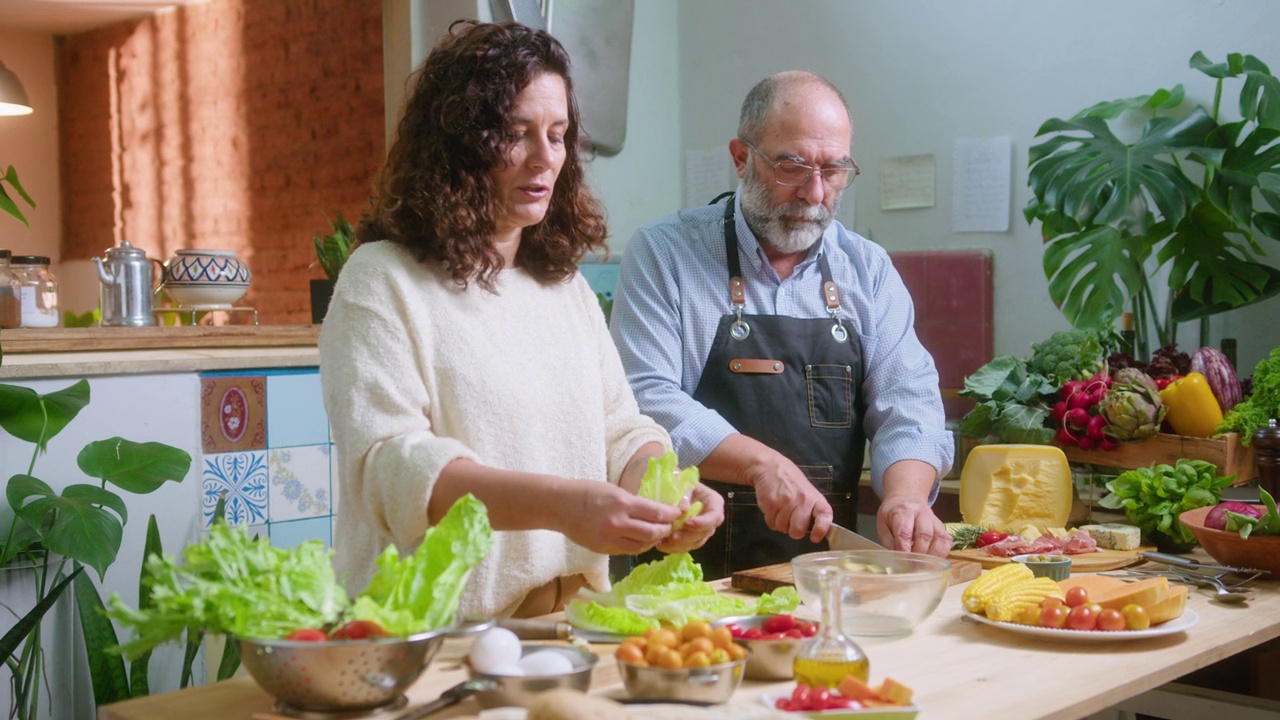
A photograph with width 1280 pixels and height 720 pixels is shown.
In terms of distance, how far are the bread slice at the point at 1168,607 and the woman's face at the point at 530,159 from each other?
1.09 meters

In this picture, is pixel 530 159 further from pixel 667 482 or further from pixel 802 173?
pixel 802 173

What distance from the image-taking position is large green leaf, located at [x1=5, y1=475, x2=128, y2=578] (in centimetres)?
250

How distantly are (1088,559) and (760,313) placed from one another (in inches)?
34.8

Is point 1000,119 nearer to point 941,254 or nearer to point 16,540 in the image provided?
point 941,254

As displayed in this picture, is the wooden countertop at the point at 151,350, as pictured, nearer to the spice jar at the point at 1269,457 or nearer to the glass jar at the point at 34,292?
the glass jar at the point at 34,292

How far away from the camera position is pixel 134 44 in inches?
343

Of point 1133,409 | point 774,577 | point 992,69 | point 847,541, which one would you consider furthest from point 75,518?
point 992,69

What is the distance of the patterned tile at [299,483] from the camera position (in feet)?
10.8

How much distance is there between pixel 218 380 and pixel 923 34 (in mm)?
2910

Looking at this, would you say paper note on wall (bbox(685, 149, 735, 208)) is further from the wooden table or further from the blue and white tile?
the wooden table

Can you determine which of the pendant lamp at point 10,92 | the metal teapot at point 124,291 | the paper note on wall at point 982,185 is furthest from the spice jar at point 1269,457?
the pendant lamp at point 10,92

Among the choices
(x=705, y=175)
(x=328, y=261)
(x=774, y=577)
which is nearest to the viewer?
(x=774, y=577)

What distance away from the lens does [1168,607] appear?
1827 mm

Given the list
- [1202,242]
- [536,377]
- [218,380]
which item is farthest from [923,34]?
[536,377]
